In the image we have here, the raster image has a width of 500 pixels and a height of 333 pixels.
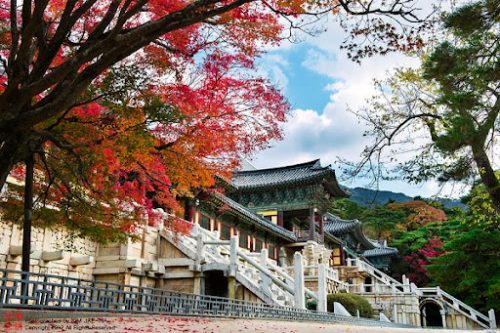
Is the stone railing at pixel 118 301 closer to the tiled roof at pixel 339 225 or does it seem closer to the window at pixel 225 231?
the window at pixel 225 231

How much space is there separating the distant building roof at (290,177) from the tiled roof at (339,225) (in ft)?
44.7

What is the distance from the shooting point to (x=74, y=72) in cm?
675

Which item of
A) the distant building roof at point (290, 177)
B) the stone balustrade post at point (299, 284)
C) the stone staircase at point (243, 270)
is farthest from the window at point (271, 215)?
the stone balustrade post at point (299, 284)

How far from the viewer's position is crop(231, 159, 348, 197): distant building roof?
125ft

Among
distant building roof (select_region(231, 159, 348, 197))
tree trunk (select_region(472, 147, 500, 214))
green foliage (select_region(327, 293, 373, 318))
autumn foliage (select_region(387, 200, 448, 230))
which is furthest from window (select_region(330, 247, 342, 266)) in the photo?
tree trunk (select_region(472, 147, 500, 214))

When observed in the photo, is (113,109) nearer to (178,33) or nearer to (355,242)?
(178,33)

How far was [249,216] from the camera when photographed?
99.4 ft

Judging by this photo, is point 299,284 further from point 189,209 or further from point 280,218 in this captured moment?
point 280,218

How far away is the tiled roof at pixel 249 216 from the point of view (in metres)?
26.3

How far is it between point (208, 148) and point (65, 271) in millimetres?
8309

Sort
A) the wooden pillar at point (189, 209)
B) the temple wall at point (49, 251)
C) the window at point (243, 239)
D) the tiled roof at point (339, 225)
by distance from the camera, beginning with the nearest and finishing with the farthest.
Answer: the temple wall at point (49, 251)
the wooden pillar at point (189, 209)
the window at point (243, 239)
the tiled roof at point (339, 225)

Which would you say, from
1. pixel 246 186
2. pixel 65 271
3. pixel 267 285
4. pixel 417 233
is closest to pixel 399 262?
pixel 417 233

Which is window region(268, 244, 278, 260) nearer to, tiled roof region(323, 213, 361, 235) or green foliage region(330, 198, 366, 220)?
tiled roof region(323, 213, 361, 235)

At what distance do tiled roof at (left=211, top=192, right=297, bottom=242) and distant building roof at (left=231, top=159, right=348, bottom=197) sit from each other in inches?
186
